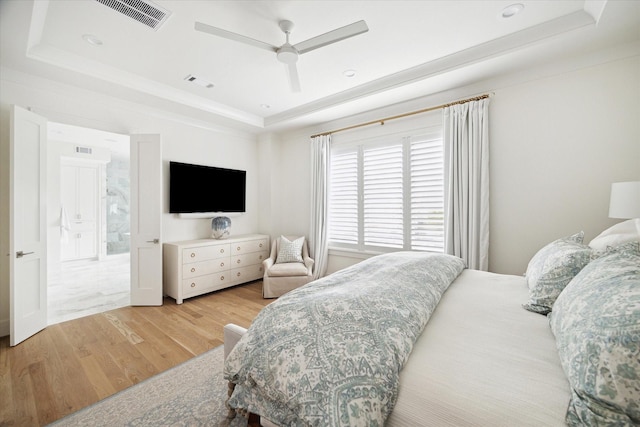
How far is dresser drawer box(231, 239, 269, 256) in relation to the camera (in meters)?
4.32

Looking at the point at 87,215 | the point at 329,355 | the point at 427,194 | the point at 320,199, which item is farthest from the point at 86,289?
the point at 427,194

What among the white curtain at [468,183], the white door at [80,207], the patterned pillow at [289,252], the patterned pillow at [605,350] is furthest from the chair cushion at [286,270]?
the white door at [80,207]

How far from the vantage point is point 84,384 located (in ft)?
6.48

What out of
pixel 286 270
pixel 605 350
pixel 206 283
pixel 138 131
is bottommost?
pixel 206 283

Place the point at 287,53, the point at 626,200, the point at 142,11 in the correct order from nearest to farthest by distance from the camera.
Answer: the point at 626,200
the point at 142,11
the point at 287,53

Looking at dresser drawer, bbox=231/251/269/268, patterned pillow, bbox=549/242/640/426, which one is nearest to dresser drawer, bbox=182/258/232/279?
dresser drawer, bbox=231/251/269/268

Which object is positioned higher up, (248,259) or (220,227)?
(220,227)

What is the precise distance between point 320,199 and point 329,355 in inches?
140

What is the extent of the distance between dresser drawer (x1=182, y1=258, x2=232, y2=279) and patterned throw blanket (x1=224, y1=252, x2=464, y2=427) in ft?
9.30

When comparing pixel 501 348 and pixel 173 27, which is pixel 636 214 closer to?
pixel 501 348

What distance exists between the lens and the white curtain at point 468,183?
9.83ft

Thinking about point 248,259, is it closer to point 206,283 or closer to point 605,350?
point 206,283

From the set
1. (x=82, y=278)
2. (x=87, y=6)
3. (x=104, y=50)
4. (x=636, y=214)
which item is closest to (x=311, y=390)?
(x=636, y=214)

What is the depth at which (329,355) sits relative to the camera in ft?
3.22
